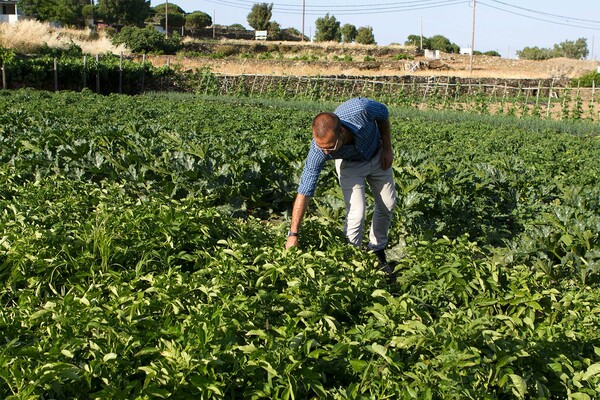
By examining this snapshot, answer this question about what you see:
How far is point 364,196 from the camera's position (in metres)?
5.73

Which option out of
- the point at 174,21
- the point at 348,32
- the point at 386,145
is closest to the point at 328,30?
the point at 348,32

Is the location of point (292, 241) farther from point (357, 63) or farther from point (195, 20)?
point (195, 20)

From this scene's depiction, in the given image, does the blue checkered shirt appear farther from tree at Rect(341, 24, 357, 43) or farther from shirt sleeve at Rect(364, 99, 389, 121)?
tree at Rect(341, 24, 357, 43)

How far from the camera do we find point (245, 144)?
29.0ft

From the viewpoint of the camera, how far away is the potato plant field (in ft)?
9.53

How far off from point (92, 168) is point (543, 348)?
240 inches

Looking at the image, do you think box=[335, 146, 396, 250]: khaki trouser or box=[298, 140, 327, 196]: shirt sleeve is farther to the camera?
box=[335, 146, 396, 250]: khaki trouser

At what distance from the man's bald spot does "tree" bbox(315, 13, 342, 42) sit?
82.6 meters

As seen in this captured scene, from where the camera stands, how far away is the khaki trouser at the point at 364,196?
18.6ft

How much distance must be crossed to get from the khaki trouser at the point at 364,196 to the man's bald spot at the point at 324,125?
0.97 metres

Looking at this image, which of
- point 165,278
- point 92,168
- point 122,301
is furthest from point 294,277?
point 92,168

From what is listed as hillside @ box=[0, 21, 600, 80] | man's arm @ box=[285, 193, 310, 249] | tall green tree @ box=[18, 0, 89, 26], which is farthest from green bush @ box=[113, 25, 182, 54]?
man's arm @ box=[285, 193, 310, 249]

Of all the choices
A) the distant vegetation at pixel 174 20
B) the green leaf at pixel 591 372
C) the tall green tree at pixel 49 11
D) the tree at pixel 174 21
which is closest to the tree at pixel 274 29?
the distant vegetation at pixel 174 20

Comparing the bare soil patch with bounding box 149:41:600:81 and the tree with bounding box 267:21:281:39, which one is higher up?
the tree with bounding box 267:21:281:39
